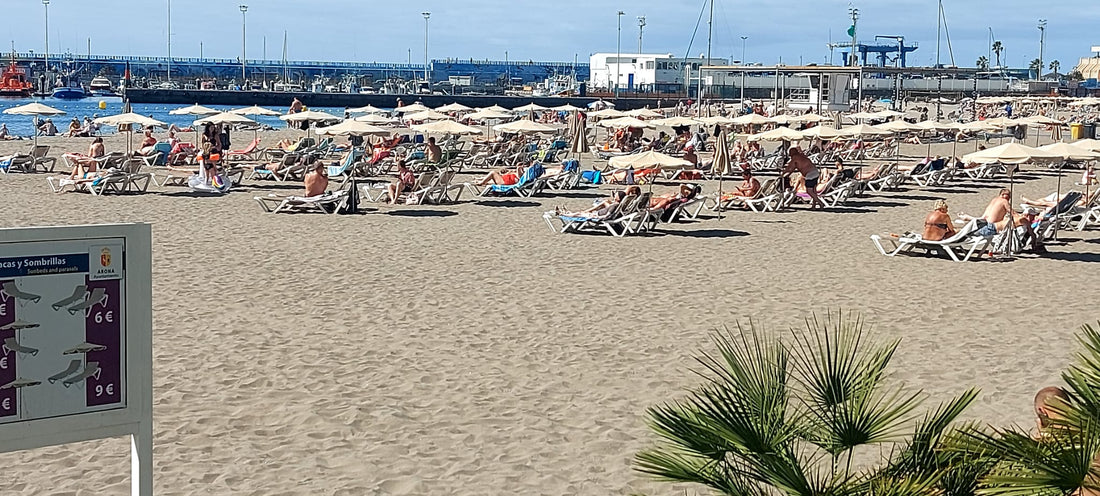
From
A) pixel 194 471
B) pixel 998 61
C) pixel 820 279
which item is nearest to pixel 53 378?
pixel 194 471

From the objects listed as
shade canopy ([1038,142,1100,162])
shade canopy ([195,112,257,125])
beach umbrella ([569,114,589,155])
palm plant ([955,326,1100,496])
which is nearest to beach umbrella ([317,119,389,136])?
shade canopy ([195,112,257,125])

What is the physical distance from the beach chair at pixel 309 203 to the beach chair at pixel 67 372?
1146cm

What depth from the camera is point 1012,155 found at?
11.6 metres

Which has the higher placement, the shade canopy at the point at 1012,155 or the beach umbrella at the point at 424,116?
the beach umbrella at the point at 424,116

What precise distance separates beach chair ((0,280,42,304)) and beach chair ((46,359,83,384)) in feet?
0.63

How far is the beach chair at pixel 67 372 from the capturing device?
3107 mm

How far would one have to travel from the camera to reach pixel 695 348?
23.7 feet

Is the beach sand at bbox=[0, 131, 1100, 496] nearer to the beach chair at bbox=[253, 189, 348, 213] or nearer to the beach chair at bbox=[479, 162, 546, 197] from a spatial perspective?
the beach chair at bbox=[253, 189, 348, 213]

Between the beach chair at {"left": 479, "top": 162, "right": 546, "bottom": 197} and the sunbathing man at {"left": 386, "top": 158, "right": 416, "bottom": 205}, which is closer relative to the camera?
the sunbathing man at {"left": 386, "top": 158, "right": 416, "bottom": 205}

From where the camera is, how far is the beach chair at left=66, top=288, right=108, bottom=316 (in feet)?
10.2

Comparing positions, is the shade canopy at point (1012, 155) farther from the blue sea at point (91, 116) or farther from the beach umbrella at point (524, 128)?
the blue sea at point (91, 116)

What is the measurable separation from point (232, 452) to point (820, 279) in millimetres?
6062

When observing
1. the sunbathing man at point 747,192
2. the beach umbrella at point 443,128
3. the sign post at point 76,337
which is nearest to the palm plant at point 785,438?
the sign post at point 76,337

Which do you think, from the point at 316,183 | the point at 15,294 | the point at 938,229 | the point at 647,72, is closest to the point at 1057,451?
the point at 15,294
